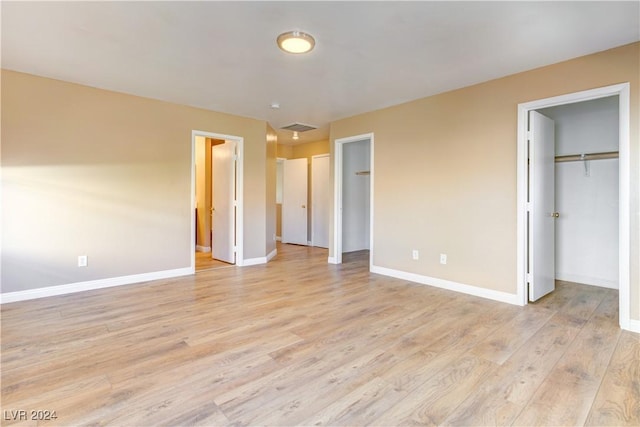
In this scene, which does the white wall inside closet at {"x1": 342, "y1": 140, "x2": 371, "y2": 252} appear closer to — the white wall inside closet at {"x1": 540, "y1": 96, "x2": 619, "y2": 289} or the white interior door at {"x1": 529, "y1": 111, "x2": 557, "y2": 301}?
the white wall inside closet at {"x1": 540, "y1": 96, "x2": 619, "y2": 289}

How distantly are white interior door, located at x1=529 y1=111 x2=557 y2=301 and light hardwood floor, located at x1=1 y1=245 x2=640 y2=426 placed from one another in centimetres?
28

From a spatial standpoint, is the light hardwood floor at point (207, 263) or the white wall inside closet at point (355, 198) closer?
the light hardwood floor at point (207, 263)

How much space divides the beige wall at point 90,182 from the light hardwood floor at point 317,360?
0.54m

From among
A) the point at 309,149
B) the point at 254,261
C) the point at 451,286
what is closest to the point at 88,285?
the point at 254,261

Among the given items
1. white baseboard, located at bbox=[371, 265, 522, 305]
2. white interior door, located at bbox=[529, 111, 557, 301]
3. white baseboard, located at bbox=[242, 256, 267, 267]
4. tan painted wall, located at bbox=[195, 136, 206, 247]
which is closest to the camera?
white interior door, located at bbox=[529, 111, 557, 301]

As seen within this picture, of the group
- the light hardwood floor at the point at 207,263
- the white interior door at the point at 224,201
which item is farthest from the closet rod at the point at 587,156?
the light hardwood floor at the point at 207,263

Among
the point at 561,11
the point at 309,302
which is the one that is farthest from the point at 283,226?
the point at 561,11

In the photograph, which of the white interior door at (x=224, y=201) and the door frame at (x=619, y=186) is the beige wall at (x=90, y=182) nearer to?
the white interior door at (x=224, y=201)

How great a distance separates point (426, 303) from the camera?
3.27 metres

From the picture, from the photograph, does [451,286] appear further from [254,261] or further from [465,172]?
[254,261]

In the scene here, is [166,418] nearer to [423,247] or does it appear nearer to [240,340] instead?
[240,340]

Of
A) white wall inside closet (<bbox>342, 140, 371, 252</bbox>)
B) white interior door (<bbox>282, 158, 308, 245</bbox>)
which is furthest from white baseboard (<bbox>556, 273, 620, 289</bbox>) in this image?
white interior door (<bbox>282, 158, 308, 245</bbox>)

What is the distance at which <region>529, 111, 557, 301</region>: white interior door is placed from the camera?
10.5 ft

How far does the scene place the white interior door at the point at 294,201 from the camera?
7.40 m
